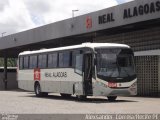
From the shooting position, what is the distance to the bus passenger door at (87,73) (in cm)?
2367

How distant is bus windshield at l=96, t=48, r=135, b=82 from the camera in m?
23.0

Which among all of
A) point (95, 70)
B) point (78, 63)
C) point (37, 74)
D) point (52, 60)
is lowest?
point (37, 74)

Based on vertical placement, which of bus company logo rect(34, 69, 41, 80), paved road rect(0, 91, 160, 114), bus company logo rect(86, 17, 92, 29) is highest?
bus company logo rect(86, 17, 92, 29)

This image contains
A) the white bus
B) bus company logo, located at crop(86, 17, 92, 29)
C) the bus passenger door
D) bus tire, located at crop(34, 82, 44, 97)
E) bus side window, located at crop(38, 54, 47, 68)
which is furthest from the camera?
bus company logo, located at crop(86, 17, 92, 29)

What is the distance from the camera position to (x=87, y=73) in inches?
938

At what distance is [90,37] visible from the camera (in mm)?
39375

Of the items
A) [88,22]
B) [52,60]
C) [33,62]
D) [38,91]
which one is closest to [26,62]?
[33,62]

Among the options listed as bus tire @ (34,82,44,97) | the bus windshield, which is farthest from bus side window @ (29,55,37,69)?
the bus windshield

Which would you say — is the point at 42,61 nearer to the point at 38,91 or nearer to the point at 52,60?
the point at 52,60

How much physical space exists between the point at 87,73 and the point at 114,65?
155cm

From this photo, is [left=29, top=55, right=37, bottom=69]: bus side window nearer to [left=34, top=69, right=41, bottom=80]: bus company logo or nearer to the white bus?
[left=34, top=69, right=41, bottom=80]: bus company logo

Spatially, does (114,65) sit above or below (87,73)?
above

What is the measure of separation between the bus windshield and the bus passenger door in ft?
2.31

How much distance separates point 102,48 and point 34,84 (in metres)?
9.07
